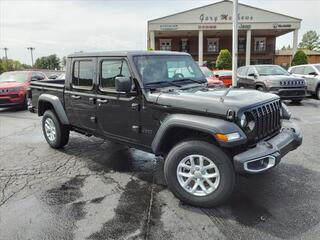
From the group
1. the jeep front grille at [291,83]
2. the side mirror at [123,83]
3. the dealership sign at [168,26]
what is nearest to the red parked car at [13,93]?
the side mirror at [123,83]

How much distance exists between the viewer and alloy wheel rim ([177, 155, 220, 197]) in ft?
11.2

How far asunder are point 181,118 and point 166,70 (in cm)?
123

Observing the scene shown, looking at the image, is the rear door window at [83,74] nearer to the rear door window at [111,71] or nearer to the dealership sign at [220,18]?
the rear door window at [111,71]

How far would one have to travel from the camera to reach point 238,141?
3.15 m

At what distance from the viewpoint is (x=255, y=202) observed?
3631mm

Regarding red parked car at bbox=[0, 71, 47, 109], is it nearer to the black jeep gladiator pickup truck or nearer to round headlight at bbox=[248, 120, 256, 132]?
the black jeep gladiator pickup truck

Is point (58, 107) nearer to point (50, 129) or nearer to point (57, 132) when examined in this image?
point (57, 132)

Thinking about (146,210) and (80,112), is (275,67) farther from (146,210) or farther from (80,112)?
(146,210)

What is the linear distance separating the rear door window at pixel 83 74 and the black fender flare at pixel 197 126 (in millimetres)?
1735

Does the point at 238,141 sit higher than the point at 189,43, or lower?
lower

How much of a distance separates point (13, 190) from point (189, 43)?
34.8m

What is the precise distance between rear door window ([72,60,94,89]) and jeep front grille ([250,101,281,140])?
271 centimetres

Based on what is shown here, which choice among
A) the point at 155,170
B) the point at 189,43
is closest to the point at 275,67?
the point at 155,170

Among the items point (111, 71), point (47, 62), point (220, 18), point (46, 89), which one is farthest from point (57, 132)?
point (47, 62)
